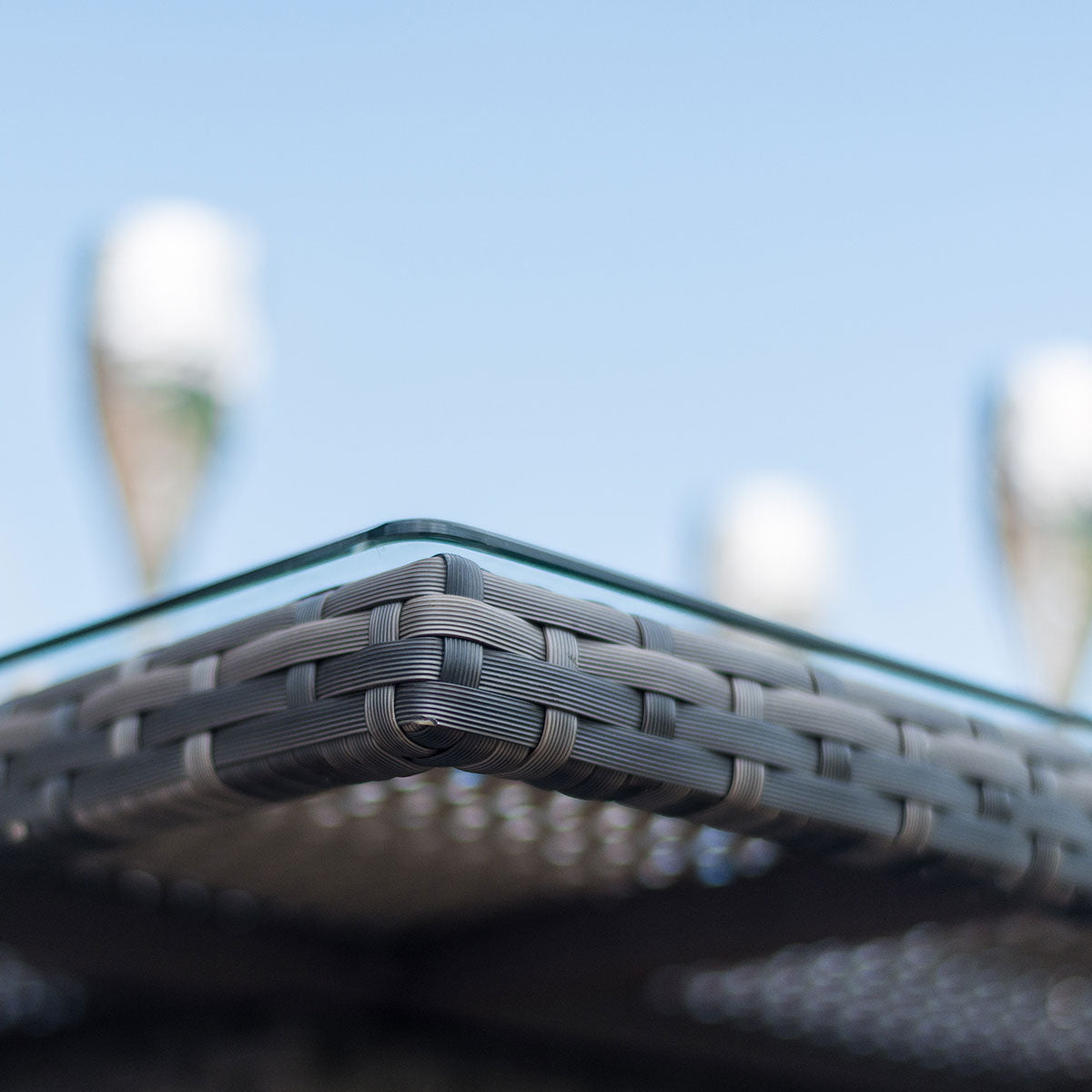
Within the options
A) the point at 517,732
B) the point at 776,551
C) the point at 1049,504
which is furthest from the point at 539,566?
the point at 776,551

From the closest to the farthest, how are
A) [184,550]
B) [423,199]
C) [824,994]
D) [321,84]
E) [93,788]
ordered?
[93,788], [824,994], [184,550], [321,84], [423,199]

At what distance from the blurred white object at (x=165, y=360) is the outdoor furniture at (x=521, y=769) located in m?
3.53

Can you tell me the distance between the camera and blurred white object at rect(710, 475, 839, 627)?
6609 mm

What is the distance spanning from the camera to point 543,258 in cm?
841

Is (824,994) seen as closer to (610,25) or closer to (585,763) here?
(585,763)

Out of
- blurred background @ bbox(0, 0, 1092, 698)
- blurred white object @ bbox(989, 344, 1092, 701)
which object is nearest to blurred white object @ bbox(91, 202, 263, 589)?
blurred background @ bbox(0, 0, 1092, 698)

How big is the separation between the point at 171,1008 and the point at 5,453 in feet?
17.2

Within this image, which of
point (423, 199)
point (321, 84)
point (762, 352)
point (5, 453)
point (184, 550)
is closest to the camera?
point (184, 550)

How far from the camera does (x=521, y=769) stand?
0.53m

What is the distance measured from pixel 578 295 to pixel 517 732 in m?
8.29

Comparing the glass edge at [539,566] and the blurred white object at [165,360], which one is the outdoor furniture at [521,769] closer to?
the glass edge at [539,566]

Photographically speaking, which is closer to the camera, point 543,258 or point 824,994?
point 824,994

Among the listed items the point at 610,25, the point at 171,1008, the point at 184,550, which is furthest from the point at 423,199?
the point at 171,1008

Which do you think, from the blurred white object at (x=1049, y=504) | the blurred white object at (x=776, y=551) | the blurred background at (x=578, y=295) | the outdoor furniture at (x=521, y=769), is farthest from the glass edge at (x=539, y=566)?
the blurred white object at (x=776, y=551)
